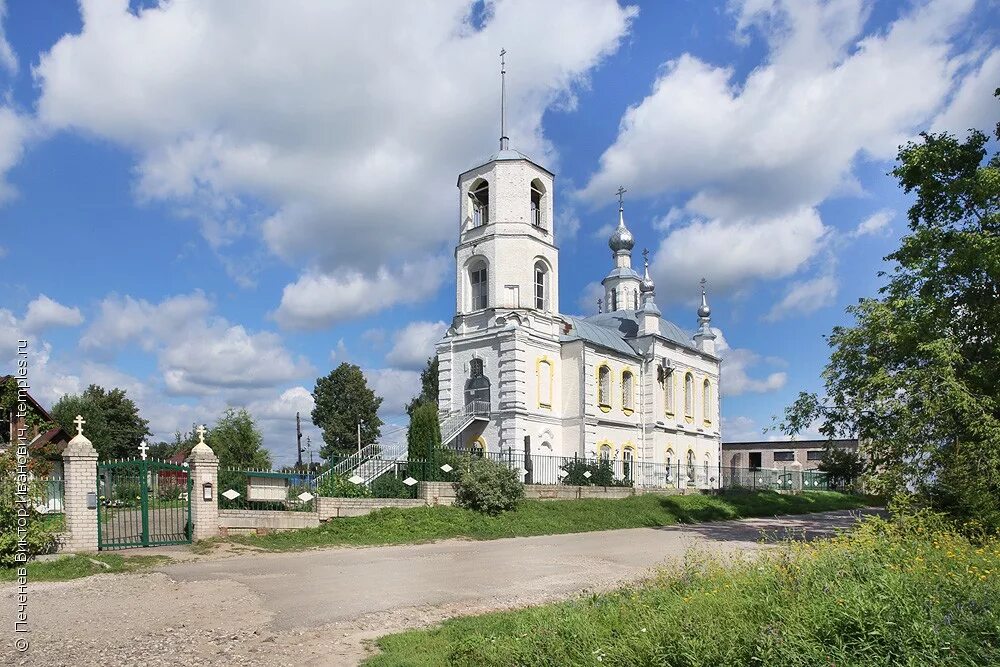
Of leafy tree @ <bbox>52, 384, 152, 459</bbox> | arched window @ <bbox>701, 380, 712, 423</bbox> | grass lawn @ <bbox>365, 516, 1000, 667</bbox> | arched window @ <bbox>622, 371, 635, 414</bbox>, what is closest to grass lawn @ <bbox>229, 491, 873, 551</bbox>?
arched window @ <bbox>622, 371, 635, 414</bbox>

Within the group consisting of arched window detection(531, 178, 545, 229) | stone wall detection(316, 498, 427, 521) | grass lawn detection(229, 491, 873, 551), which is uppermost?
arched window detection(531, 178, 545, 229)

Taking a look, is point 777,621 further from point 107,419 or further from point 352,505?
point 107,419

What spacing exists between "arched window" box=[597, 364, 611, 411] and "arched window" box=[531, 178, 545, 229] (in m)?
7.41

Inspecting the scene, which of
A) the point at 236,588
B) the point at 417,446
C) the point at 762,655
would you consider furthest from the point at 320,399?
the point at 762,655

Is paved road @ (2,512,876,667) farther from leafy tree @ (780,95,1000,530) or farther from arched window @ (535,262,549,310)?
arched window @ (535,262,549,310)

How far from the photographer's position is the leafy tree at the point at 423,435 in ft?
75.6

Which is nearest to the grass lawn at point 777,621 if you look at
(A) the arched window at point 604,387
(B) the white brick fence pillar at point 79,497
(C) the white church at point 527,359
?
(B) the white brick fence pillar at point 79,497

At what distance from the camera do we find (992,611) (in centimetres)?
493

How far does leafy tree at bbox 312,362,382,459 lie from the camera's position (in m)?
54.8

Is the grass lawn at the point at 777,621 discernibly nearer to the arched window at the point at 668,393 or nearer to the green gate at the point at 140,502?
the green gate at the point at 140,502

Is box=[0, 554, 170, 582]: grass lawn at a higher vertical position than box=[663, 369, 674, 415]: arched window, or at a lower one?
lower

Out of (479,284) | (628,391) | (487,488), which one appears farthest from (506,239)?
(487,488)

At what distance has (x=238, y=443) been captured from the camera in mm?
31422

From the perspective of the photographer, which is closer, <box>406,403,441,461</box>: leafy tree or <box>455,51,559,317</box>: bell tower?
<box>406,403,441,461</box>: leafy tree
